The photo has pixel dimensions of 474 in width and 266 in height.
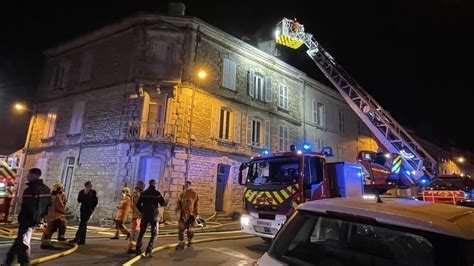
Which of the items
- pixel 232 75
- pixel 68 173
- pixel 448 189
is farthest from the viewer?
pixel 232 75

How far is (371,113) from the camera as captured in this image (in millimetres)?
14008

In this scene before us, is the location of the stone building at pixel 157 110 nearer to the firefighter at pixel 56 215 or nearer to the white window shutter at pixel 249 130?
the white window shutter at pixel 249 130

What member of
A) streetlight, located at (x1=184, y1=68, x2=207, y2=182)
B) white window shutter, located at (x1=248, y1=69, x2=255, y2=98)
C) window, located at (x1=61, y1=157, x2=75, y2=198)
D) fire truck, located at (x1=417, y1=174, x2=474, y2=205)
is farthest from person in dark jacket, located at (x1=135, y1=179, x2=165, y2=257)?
white window shutter, located at (x1=248, y1=69, x2=255, y2=98)

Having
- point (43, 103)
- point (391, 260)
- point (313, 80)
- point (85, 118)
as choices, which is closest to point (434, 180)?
point (391, 260)

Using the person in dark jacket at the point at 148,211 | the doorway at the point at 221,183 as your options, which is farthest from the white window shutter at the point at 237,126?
the person in dark jacket at the point at 148,211

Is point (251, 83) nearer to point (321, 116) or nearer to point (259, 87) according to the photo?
point (259, 87)

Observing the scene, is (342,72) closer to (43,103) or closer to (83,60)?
(83,60)

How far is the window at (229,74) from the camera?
18091mm

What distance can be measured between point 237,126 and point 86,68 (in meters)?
9.78

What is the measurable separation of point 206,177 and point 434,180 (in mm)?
10156

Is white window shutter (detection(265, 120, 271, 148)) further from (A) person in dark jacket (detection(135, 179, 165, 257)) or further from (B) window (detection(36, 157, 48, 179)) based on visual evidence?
(B) window (detection(36, 157, 48, 179))

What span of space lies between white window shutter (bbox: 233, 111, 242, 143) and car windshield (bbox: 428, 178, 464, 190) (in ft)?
32.5

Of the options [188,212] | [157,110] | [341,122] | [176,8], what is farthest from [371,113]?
[341,122]

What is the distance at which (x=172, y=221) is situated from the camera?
1460cm
